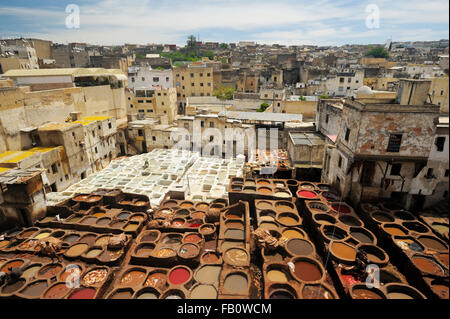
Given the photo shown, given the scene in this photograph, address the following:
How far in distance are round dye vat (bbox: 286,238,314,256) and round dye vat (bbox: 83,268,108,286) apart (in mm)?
8297

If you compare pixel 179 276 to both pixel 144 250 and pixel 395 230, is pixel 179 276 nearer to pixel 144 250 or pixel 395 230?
pixel 144 250

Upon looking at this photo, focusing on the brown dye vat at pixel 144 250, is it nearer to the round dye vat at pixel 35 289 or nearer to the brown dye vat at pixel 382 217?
the round dye vat at pixel 35 289

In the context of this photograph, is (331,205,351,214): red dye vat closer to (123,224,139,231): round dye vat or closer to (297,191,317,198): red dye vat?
(297,191,317,198): red dye vat

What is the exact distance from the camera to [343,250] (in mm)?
11578

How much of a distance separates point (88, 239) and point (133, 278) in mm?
4415

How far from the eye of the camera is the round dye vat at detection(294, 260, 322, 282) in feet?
33.3

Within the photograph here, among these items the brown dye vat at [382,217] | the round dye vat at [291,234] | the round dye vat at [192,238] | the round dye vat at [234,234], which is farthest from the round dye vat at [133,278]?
the brown dye vat at [382,217]

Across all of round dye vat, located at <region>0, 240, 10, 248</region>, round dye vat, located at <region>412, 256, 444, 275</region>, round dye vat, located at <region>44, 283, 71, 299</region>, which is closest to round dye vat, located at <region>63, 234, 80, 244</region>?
round dye vat, located at <region>0, 240, 10, 248</region>

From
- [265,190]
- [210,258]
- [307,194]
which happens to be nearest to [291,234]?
[307,194]

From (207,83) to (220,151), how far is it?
25.7m

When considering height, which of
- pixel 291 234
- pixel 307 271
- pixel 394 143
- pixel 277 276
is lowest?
pixel 277 276

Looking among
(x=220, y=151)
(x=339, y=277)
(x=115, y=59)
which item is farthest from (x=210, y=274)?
(x=115, y=59)
